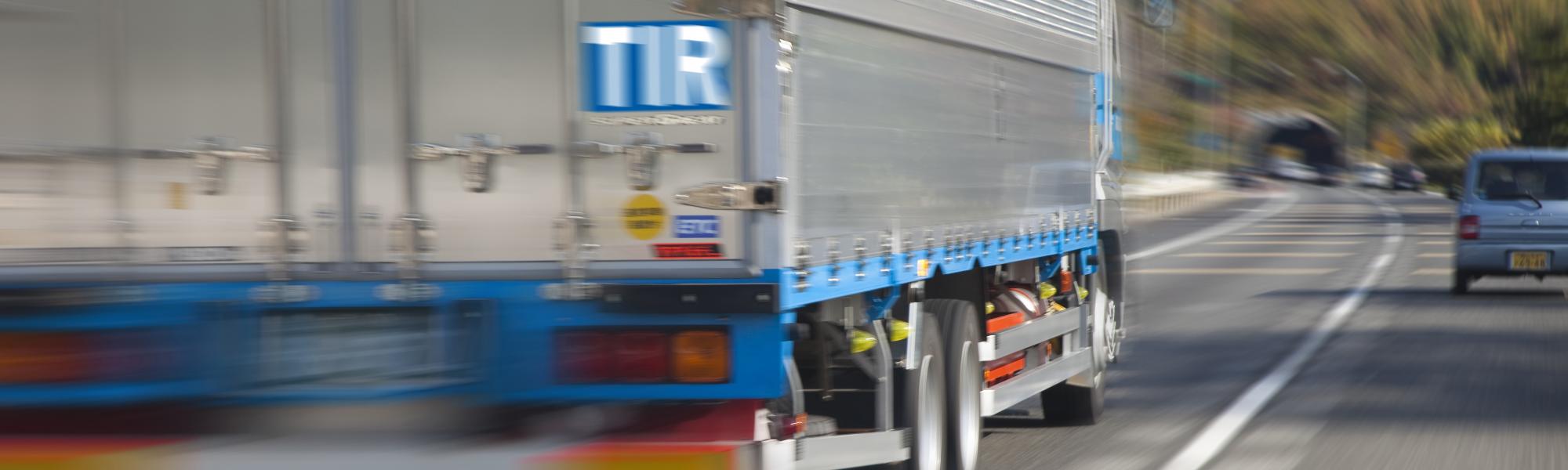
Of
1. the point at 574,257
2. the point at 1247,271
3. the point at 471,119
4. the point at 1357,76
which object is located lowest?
the point at 1247,271

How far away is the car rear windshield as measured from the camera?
19884 mm

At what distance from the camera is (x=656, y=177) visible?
230 inches

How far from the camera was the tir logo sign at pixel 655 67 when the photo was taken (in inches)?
228

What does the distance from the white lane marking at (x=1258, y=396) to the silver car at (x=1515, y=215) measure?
4.20 feet

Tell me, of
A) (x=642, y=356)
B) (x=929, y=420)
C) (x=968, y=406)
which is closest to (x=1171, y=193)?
(x=968, y=406)

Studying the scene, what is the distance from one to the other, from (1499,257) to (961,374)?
531 inches

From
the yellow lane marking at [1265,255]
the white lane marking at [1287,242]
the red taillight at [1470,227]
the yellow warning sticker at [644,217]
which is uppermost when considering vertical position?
the yellow warning sticker at [644,217]

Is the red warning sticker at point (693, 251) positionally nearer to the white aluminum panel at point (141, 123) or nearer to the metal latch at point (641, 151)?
the metal latch at point (641, 151)

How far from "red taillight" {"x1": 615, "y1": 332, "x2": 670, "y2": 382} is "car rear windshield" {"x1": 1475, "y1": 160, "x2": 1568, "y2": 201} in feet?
51.9

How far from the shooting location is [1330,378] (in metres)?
13.1

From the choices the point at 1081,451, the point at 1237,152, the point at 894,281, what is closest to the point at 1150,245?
the point at 1081,451

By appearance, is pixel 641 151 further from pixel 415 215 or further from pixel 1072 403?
pixel 1072 403

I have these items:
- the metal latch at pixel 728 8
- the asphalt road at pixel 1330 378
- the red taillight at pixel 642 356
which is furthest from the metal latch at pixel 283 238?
the asphalt road at pixel 1330 378

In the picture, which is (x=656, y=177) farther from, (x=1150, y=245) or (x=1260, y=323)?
(x=1150, y=245)
